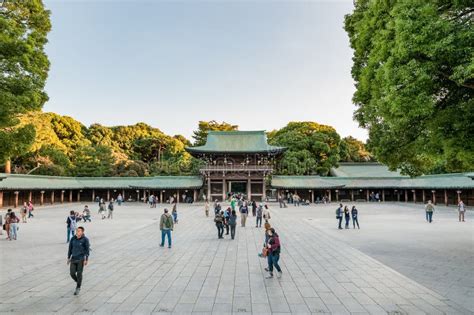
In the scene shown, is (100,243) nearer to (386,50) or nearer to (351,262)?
(351,262)

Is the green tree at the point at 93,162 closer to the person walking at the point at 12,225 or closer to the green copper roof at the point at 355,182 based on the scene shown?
the green copper roof at the point at 355,182

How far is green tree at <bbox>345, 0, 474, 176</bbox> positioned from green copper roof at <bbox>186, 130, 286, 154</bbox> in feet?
111

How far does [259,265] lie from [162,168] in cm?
5303

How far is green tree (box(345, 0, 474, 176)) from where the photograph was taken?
7461 mm

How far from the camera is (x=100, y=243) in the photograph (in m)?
14.1

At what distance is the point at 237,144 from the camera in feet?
164

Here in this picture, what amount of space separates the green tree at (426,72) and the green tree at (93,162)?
163 feet

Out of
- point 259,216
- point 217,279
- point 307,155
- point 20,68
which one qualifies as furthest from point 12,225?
point 307,155

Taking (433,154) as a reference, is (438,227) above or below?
below

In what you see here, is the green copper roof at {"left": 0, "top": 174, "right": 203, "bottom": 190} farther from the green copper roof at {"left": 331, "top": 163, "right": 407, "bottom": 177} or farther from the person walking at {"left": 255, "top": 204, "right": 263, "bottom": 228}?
the green copper roof at {"left": 331, "top": 163, "right": 407, "bottom": 177}

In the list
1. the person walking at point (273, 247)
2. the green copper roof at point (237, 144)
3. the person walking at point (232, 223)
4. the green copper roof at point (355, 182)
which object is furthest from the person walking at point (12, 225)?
the green copper roof at point (355, 182)

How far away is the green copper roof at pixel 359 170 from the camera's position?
53.0 metres

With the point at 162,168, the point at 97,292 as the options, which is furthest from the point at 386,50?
the point at 162,168

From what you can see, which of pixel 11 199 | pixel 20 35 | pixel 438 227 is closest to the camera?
pixel 20 35
